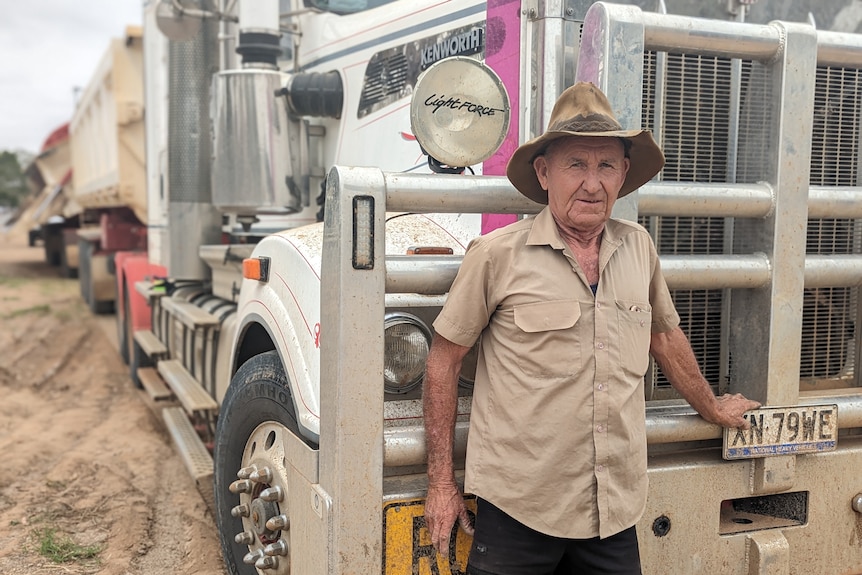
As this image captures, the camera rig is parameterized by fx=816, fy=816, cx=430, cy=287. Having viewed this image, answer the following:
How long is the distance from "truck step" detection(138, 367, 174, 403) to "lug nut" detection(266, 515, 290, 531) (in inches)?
136

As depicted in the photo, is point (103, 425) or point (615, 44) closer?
point (615, 44)

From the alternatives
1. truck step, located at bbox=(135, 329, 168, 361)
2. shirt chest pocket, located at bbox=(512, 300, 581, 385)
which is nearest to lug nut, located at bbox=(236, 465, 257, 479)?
shirt chest pocket, located at bbox=(512, 300, 581, 385)

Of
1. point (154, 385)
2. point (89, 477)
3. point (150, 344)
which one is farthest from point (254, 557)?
point (150, 344)

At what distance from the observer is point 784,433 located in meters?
2.29

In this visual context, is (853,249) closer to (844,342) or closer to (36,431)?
(844,342)

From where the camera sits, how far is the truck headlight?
2.19m

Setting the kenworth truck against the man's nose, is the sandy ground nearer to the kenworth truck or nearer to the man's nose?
the kenworth truck

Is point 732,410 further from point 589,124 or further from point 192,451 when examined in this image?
point 192,451

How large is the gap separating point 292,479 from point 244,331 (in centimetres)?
88

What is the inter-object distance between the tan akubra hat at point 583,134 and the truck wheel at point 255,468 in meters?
0.97

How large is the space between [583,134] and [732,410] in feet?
3.02

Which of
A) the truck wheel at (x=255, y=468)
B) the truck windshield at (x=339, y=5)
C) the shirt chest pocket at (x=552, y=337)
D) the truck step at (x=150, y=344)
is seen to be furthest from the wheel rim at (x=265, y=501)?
the truck step at (x=150, y=344)

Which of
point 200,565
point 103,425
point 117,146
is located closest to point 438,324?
point 200,565

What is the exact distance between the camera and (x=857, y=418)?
237 centimetres
